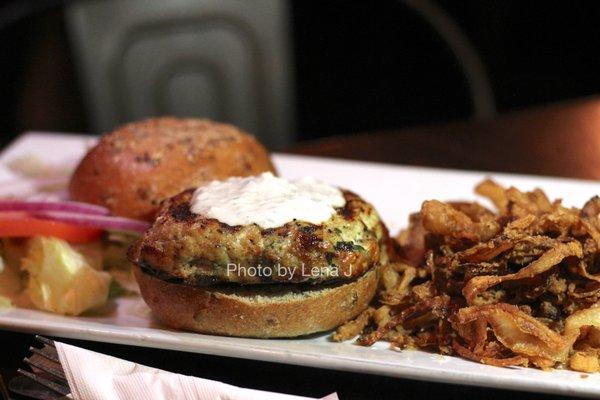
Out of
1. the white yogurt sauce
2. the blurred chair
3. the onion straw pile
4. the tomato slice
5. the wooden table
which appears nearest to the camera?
the onion straw pile

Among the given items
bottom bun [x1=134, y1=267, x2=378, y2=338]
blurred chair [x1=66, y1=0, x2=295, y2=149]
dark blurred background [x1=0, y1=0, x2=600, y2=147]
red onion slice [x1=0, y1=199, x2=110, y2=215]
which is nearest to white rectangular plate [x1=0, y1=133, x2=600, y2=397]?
bottom bun [x1=134, y1=267, x2=378, y2=338]

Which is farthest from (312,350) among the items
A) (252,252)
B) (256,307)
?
(252,252)

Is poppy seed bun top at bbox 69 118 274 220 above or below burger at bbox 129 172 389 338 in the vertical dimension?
above

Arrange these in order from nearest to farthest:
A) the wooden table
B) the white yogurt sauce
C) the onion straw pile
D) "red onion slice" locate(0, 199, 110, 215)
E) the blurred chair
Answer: the onion straw pile < the white yogurt sauce < "red onion slice" locate(0, 199, 110, 215) < the wooden table < the blurred chair

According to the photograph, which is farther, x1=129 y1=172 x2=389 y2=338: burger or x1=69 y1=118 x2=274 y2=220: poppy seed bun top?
x1=69 y1=118 x2=274 y2=220: poppy seed bun top

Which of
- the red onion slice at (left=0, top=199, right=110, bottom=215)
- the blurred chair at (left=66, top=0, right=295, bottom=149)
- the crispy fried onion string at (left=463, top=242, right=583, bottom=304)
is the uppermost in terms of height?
the blurred chair at (left=66, top=0, right=295, bottom=149)

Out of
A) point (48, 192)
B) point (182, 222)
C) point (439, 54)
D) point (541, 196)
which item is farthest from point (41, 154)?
point (439, 54)

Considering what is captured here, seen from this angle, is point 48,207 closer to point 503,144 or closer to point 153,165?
point 153,165

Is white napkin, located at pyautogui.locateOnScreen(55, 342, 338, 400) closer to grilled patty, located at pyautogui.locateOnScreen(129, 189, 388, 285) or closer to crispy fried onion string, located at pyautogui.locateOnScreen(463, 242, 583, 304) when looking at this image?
grilled patty, located at pyautogui.locateOnScreen(129, 189, 388, 285)
